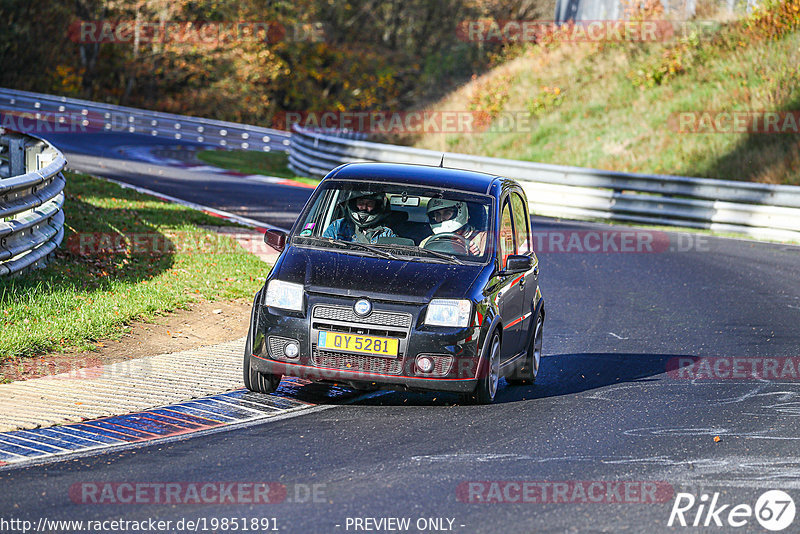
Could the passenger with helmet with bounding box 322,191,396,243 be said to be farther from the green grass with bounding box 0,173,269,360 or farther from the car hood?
the green grass with bounding box 0,173,269,360

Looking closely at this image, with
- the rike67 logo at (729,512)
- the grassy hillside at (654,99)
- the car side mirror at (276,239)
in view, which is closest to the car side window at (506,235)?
the car side mirror at (276,239)

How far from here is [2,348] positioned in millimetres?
8977

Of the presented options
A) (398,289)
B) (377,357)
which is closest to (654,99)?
(398,289)

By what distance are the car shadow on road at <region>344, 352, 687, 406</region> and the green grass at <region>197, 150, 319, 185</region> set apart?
1696cm

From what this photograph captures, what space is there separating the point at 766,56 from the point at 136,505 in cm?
3094

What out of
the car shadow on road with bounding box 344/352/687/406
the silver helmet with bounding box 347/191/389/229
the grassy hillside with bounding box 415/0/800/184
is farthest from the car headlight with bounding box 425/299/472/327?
the grassy hillside with bounding box 415/0/800/184

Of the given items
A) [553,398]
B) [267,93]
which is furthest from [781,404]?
[267,93]

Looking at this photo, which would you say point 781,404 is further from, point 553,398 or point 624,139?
point 624,139

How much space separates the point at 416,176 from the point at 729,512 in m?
4.22

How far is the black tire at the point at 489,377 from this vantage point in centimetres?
817

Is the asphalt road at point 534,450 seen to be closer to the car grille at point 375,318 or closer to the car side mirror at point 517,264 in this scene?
the car grille at point 375,318

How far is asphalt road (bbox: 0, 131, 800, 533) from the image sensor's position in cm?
569

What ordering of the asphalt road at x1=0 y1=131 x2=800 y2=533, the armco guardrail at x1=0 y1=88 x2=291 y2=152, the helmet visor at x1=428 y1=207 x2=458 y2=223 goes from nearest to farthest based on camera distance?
the asphalt road at x1=0 y1=131 x2=800 y2=533, the helmet visor at x1=428 y1=207 x2=458 y2=223, the armco guardrail at x1=0 y1=88 x2=291 y2=152

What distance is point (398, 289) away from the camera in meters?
7.93
